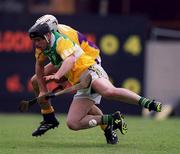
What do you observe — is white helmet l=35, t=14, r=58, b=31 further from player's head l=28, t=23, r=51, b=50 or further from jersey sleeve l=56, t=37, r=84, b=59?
jersey sleeve l=56, t=37, r=84, b=59

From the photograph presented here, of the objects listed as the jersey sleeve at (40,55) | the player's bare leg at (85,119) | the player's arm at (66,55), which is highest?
the player's arm at (66,55)

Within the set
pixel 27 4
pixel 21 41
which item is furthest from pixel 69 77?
pixel 27 4

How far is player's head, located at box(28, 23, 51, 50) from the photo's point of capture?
10977 millimetres

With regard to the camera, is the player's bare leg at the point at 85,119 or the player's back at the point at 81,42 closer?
the player's bare leg at the point at 85,119

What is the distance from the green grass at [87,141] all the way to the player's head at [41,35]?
4.14 feet

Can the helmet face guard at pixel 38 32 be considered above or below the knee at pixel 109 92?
above

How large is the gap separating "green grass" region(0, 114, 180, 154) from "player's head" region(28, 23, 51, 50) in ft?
4.14

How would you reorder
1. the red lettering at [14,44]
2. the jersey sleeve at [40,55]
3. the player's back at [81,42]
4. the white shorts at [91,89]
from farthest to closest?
the red lettering at [14,44] → the player's back at [81,42] → the jersey sleeve at [40,55] → the white shorts at [91,89]

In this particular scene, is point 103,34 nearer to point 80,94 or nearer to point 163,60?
point 163,60

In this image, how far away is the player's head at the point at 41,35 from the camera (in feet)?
36.0

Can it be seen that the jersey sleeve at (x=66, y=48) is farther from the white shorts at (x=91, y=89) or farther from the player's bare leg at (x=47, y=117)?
the player's bare leg at (x=47, y=117)

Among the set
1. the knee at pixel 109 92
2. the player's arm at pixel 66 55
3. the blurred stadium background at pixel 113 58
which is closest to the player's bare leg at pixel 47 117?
the player's arm at pixel 66 55

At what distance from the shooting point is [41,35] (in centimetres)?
1098

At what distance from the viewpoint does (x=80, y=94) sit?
37.4ft
